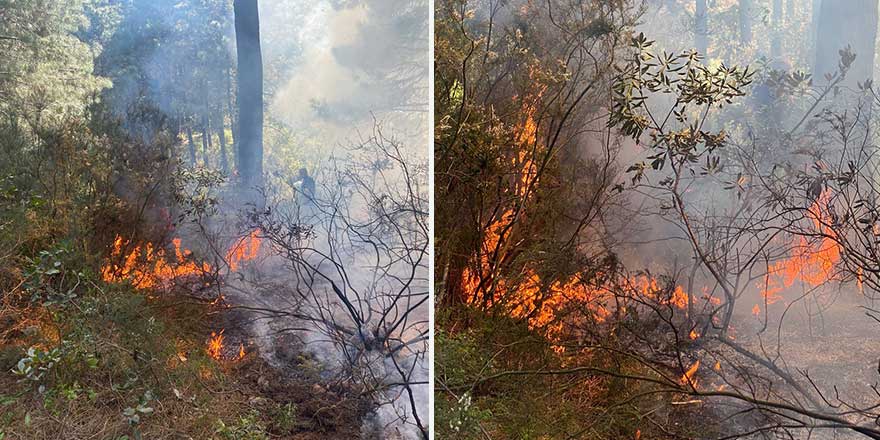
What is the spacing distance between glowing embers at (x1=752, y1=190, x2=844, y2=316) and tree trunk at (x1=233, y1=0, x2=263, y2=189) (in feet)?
5.40

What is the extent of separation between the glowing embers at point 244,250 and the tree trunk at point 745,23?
1622 millimetres

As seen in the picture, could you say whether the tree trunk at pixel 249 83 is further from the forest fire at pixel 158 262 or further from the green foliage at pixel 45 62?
the green foliage at pixel 45 62

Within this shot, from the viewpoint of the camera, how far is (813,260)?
178 cm

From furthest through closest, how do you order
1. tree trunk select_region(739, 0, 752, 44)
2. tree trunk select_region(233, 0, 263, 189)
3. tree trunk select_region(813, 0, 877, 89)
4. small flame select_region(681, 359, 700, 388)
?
tree trunk select_region(233, 0, 263, 189) → small flame select_region(681, 359, 700, 388) → tree trunk select_region(739, 0, 752, 44) → tree trunk select_region(813, 0, 877, 89)

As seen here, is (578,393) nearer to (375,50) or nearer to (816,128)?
(816,128)

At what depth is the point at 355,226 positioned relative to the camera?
2.21 meters

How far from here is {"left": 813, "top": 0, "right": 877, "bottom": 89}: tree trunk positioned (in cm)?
172

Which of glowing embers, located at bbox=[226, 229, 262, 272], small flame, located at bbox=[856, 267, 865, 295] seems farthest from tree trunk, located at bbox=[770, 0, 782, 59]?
glowing embers, located at bbox=[226, 229, 262, 272]

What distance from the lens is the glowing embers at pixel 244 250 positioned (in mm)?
2205

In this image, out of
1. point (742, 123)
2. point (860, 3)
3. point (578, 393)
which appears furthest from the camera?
point (578, 393)

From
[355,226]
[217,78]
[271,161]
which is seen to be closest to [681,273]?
[355,226]

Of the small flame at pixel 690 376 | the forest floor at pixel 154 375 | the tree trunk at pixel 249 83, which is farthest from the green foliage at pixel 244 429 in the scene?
the small flame at pixel 690 376

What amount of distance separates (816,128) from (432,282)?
1.26 metres

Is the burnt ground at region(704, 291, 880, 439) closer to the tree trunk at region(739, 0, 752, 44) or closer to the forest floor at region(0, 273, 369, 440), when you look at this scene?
the tree trunk at region(739, 0, 752, 44)
